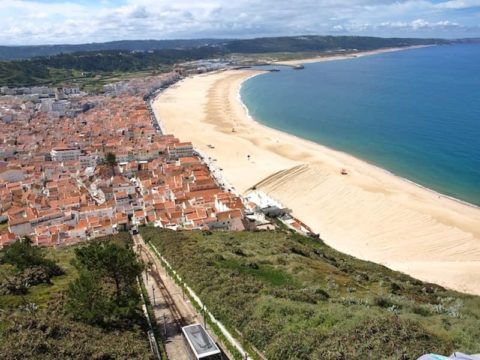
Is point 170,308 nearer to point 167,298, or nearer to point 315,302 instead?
point 167,298

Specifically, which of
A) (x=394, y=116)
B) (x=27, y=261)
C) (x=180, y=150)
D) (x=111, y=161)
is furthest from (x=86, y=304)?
(x=394, y=116)

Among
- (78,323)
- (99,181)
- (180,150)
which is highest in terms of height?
(78,323)

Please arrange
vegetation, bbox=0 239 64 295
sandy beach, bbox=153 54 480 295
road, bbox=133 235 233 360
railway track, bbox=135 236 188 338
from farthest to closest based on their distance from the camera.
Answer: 1. sandy beach, bbox=153 54 480 295
2. vegetation, bbox=0 239 64 295
3. railway track, bbox=135 236 188 338
4. road, bbox=133 235 233 360

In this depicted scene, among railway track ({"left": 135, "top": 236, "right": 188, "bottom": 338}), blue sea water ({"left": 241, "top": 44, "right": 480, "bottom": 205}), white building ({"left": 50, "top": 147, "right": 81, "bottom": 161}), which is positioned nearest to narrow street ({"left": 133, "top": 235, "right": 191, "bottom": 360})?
railway track ({"left": 135, "top": 236, "right": 188, "bottom": 338})

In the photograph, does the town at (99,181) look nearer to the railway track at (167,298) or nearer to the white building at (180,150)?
the white building at (180,150)

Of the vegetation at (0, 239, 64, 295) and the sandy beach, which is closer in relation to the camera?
the vegetation at (0, 239, 64, 295)

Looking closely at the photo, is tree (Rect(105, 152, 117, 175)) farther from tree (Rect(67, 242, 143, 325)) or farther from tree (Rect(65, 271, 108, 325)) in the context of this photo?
tree (Rect(65, 271, 108, 325))

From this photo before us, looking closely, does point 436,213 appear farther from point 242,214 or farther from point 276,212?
point 242,214
